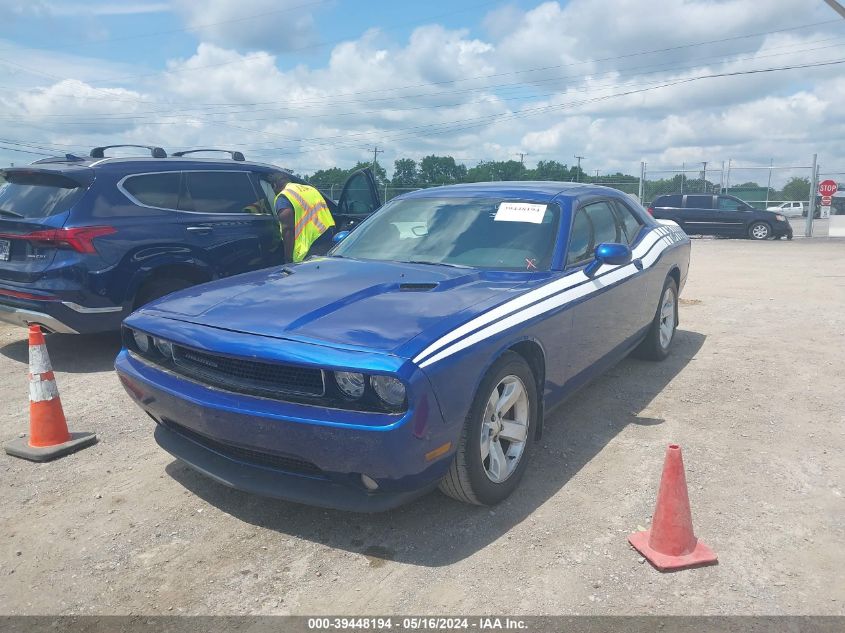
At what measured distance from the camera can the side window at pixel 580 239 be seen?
4168mm

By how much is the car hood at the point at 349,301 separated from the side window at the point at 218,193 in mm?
2720

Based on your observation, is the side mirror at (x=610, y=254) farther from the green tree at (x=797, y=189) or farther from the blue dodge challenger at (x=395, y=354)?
the green tree at (x=797, y=189)

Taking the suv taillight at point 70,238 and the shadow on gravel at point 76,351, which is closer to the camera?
the suv taillight at point 70,238

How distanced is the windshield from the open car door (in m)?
2.91

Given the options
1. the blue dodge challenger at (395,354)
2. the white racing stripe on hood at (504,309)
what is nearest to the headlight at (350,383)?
the blue dodge challenger at (395,354)

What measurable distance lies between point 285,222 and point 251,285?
3.26m

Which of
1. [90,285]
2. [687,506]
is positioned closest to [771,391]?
[687,506]

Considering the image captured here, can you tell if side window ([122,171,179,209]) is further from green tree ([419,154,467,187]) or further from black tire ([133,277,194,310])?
green tree ([419,154,467,187])

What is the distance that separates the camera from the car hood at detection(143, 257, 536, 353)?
113 inches

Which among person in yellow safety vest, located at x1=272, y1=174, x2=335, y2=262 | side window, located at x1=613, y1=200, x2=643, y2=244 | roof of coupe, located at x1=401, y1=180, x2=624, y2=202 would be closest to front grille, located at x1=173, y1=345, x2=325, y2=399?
roof of coupe, located at x1=401, y1=180, x2=624, y2=202

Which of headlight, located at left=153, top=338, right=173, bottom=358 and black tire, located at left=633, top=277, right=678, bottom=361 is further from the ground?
headlight, located at left=153, top=338, right=173, bottom=358

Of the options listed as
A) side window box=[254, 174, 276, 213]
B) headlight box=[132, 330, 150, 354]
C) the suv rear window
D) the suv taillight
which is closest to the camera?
headlight box=[132, 330, 150, 354]

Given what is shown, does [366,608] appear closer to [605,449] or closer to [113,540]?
[113,540]

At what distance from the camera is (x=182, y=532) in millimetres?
3127
